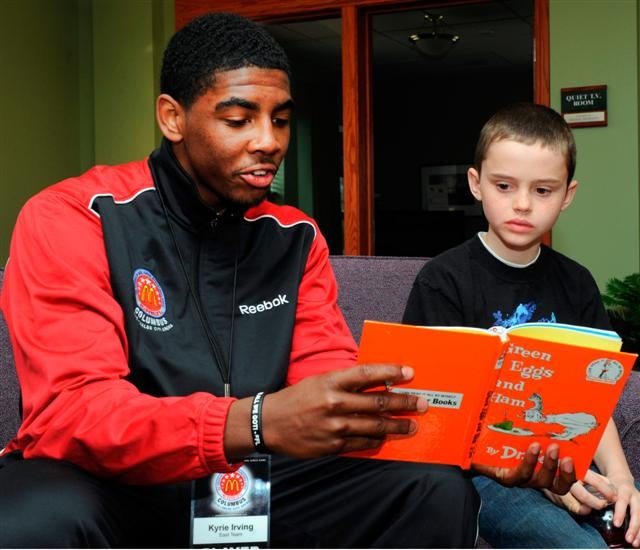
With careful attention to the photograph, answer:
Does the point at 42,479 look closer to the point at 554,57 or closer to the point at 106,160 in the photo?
the point at 554,57

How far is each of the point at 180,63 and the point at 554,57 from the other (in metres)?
2.85

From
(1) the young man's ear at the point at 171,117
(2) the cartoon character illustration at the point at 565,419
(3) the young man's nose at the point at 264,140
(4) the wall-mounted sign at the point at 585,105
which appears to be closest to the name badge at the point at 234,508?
(2) the cartoon character illustration at the point at 565,419

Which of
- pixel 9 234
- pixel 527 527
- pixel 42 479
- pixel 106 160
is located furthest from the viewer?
pixel 106 160

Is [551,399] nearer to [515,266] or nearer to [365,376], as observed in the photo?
[365,376]

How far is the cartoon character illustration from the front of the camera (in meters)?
1.08

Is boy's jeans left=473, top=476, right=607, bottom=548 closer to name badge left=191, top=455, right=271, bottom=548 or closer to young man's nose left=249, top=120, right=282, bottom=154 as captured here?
name badge left=191, top=455, right=271, bottom=548

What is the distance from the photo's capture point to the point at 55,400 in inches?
41.5

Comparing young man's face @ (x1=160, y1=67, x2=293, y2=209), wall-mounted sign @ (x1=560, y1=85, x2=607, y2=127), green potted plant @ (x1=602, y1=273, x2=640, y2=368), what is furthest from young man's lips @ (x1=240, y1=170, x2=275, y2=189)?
wall-mounted sign @ (x1=560, y1=85, x2=607, y2=127)

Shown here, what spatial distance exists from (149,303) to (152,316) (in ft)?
0.07

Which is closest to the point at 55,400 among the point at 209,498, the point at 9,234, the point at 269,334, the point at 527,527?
the point at 209,498

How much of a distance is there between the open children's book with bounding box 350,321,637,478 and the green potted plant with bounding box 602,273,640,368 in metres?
1.29

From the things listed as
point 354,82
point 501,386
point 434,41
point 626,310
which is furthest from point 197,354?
point 434,41

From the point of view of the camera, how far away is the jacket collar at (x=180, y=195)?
4.46 ft

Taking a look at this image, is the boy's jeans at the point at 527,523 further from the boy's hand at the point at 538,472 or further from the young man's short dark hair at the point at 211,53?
the young man's short dark hair at the point at 211,53
